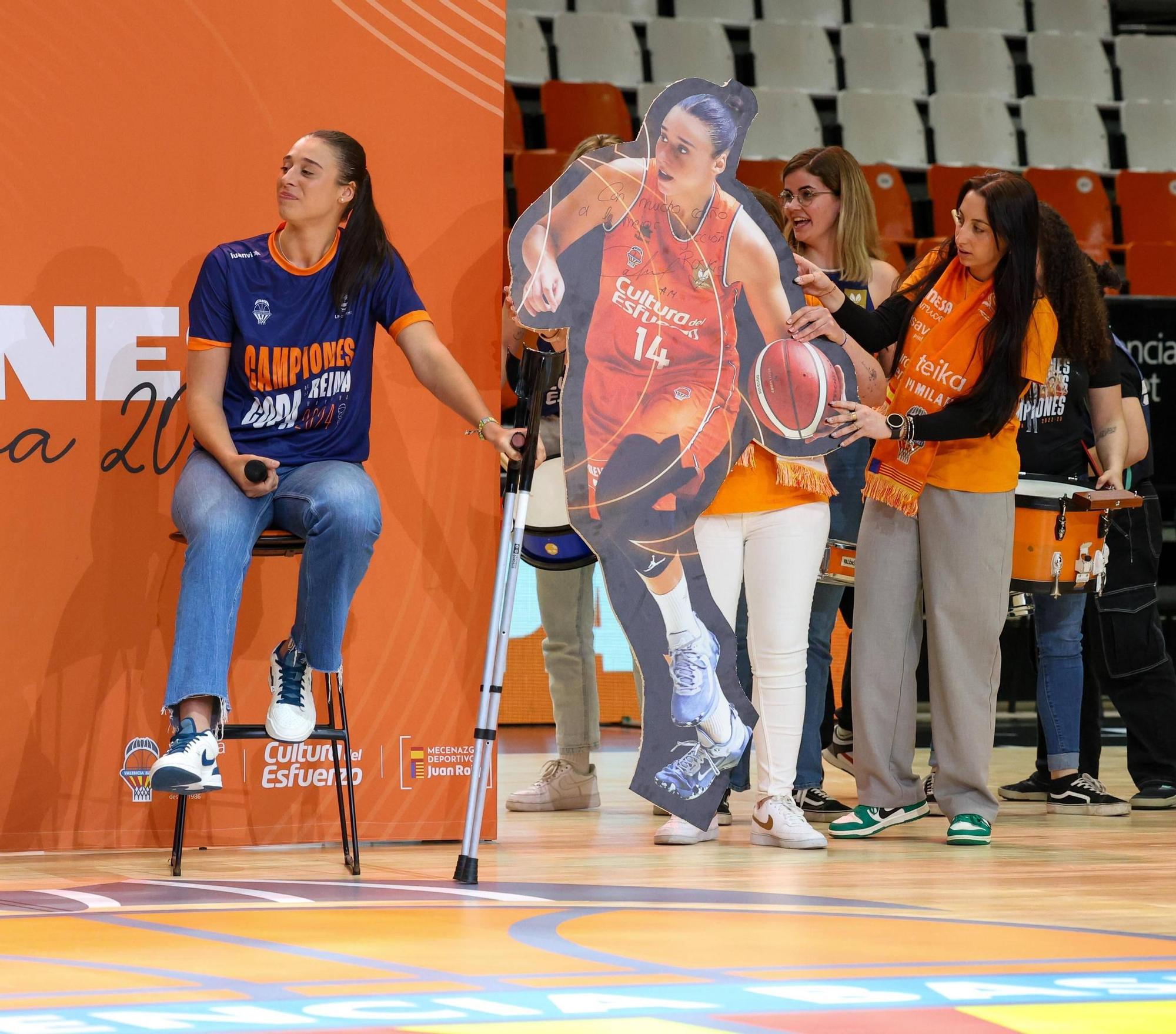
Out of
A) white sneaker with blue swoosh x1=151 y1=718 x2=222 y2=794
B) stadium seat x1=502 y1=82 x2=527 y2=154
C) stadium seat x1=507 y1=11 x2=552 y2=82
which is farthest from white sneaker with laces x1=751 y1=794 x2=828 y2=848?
stadium seat x1=507 y1=11 x2=552 y2=82

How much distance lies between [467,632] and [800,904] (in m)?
1.22

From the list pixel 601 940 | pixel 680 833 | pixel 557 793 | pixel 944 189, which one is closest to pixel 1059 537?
pixel 680 833

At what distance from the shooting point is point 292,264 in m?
3.34

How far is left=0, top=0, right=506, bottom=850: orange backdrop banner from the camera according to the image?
11.4 ft

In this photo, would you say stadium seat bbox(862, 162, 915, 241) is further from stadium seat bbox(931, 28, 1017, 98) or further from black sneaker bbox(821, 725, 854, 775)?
black sneaker bbox(821, 725, 854, 775)

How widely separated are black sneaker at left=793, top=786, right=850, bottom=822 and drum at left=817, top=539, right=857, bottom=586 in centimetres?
59

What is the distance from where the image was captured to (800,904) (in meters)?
2.71

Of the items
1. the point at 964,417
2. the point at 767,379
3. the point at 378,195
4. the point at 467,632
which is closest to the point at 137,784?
the point at 467,632

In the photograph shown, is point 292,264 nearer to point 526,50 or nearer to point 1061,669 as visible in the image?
point 1061,669

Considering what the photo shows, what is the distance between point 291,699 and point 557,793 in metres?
1.31

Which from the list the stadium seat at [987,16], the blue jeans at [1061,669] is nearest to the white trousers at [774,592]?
the blue jeans at [1061,669]

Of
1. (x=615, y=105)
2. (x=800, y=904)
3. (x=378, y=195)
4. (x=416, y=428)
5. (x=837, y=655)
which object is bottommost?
(x=800, y=904)

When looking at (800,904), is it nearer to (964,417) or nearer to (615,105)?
(964,417)

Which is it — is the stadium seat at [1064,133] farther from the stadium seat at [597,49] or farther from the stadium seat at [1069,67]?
the stadium seat at [597,49]
